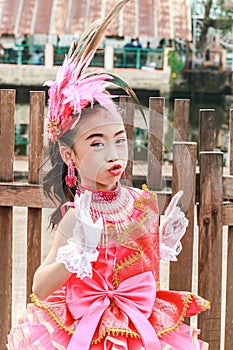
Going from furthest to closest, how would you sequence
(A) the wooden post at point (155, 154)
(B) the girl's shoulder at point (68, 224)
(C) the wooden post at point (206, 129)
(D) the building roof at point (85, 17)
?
1. (D) the building roof at point (85, 17)
2. (C) the wooden post at point (206, 129)
3. (A) the wooden post at point (155, 154)
4. (B) the girl's shoulder at point (68, 224)

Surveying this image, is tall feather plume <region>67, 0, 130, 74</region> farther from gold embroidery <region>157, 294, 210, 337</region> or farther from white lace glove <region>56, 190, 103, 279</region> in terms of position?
gold embroidery <region>157, 294, 210, 337</region>

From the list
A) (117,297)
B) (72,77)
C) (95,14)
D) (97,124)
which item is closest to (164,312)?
(117,297)

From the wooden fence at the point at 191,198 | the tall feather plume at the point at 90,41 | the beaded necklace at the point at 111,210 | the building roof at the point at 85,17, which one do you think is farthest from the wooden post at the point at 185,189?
the building roof at the point at 85,17

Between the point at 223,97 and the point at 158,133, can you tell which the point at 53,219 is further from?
the point at 223,97

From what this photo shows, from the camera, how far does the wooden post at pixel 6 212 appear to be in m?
2.77

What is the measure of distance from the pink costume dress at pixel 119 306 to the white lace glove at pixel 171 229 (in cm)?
3

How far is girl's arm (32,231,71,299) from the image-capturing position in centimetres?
208

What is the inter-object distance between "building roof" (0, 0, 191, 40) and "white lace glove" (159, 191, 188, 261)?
18.3m

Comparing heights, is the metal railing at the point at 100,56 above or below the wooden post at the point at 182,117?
above

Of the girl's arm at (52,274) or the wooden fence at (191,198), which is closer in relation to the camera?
the girl's arm at (52,274)

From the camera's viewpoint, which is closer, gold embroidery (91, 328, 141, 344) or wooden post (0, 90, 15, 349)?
gold embroidery (91, 328, 141, 344)

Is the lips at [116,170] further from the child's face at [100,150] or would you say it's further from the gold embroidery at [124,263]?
the gold embroidery at [124,263]

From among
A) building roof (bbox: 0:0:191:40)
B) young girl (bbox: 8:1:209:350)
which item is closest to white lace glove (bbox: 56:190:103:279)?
young girl (bbox: 8:1:209:350)

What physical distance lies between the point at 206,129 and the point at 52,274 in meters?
0.94
